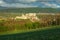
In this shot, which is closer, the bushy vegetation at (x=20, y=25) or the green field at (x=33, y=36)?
the green field at (x=33, y=36)

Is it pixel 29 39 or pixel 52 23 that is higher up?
pixel 29 39

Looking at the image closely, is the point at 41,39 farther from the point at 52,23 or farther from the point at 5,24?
the point at 52,23

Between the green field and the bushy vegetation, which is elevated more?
the green field

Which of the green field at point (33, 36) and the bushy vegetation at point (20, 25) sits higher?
the green field at point (33, 36)

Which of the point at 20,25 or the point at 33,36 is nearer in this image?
the point at 33,36

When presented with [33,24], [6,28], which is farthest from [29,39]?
[33,24]

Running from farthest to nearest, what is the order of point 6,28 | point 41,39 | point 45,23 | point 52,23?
point 52,23 < point 45,23 < point 6,28 < point 41,39

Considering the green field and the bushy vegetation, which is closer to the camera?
the green field

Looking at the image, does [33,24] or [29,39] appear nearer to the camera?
[29,39]

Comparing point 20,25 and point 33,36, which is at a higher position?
point 33,36

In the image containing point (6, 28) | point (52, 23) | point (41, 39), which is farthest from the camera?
point (52, 23)
